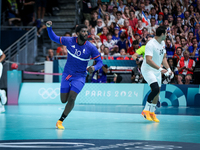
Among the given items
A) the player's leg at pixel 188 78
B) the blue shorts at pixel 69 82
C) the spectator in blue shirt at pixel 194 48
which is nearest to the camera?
the blue shorts at pixel 69 82

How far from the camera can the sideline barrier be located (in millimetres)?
13812

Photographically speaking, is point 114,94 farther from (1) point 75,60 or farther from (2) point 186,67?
(1) point 75,60

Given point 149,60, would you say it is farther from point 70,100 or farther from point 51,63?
point 51,63

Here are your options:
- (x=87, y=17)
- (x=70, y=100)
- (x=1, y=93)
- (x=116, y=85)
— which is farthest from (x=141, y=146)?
(x=87, y=17)

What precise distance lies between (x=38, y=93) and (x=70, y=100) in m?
7.04

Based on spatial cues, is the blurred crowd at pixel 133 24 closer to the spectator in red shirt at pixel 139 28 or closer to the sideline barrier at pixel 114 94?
the spectator in red shirt at pixel 139 28

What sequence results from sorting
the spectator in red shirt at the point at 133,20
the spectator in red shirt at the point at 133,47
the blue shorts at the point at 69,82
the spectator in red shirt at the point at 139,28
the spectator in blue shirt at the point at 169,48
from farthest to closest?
the spectator in red shirt at the point at 133,20 → the spectator in red shirt at the point at 139,28 → the spectator in blue shirt at the point at 169,48 → the spectator in red shirt at the point at 133,47 → the blue shorts at the point at 69,82

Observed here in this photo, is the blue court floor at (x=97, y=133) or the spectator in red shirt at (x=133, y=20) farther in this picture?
the spectator in red shirt at (x=133, y=20)

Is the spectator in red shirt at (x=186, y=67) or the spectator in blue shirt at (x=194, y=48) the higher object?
the spectator in blue shirt at (x=194, y=48)

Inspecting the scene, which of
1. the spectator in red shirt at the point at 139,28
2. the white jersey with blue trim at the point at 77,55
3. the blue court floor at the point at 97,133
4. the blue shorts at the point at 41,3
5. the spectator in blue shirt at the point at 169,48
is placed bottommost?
the blue court floor at the point at 97,133

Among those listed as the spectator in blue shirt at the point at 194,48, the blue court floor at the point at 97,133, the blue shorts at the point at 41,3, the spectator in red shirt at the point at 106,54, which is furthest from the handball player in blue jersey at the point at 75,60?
the blue shorts at the point at 41,3

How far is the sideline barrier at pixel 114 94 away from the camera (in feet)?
45.3

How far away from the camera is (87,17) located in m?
18.1

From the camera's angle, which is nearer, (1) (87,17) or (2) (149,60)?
(2) (149,60)
